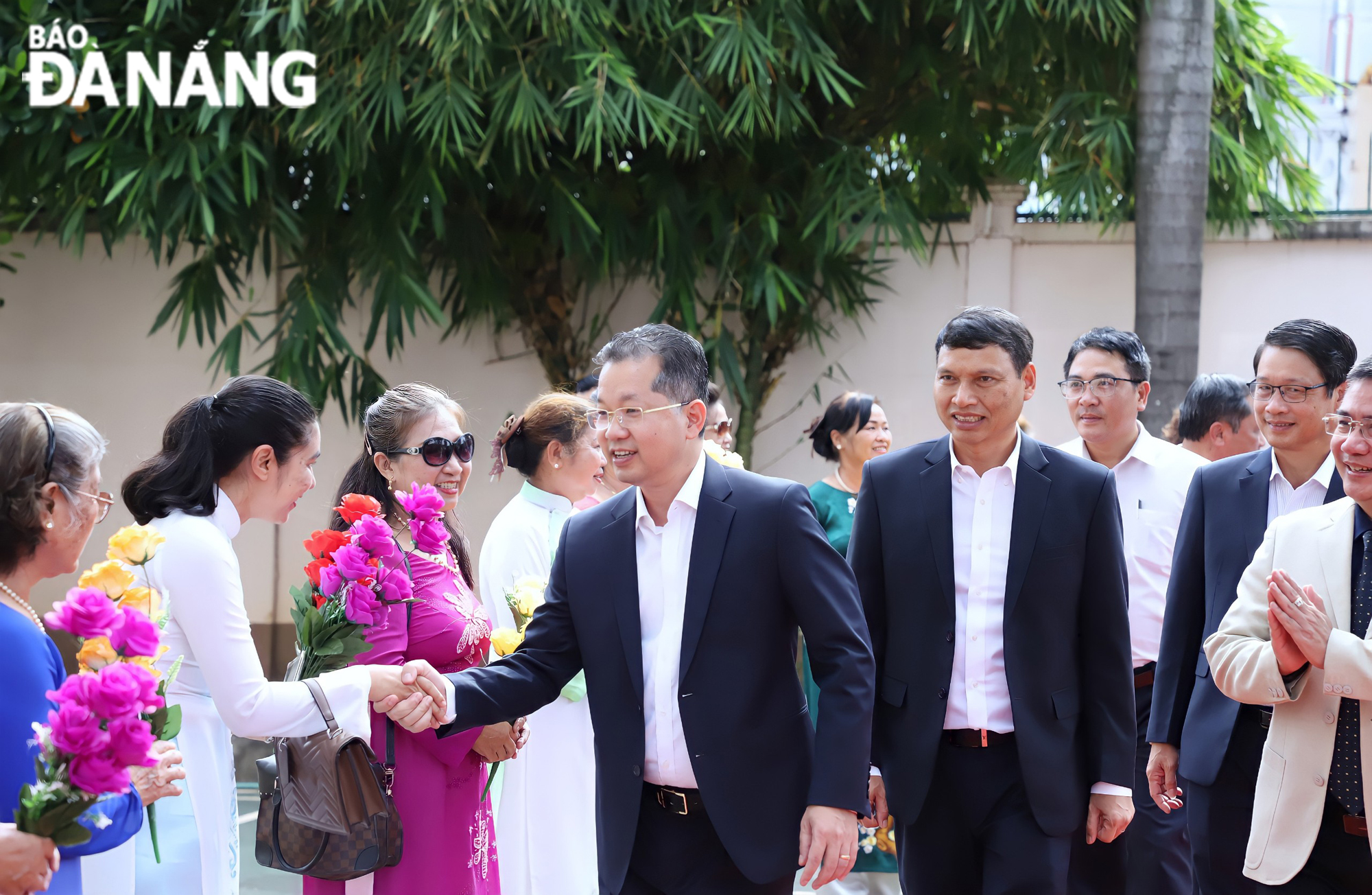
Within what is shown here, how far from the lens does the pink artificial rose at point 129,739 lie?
179 centimetres

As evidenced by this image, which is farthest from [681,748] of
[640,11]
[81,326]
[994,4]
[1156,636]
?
[81,326]

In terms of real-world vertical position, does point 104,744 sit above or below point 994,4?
below

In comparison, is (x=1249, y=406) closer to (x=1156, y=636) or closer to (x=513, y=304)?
(x=1156, y=636)

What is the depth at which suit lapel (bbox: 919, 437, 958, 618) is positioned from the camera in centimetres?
280

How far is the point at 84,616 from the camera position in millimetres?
1878

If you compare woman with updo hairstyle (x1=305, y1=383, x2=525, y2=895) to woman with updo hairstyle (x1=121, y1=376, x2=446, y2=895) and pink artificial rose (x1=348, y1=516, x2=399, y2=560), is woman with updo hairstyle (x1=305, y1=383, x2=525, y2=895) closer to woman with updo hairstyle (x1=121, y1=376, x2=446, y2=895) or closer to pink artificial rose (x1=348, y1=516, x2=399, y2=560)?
pink artificial rose (x1=348, y1=516, x2=399, y2=560)

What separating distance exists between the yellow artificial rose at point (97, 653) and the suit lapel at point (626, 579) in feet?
3.17

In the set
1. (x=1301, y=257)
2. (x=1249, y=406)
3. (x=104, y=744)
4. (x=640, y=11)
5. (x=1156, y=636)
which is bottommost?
(x=1156, y=636)

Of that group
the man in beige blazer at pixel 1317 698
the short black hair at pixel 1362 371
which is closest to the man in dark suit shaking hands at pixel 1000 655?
the man in beige blazer at pixel 1317 698

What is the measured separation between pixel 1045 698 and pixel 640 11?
5127mm

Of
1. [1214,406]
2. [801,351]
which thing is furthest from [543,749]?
[801,351]

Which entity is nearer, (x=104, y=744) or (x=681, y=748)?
(x=104, y=744)

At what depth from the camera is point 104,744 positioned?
5.84 ft

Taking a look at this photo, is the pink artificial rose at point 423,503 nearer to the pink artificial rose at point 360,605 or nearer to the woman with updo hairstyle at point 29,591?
the pink artificial rose at point 360,605
